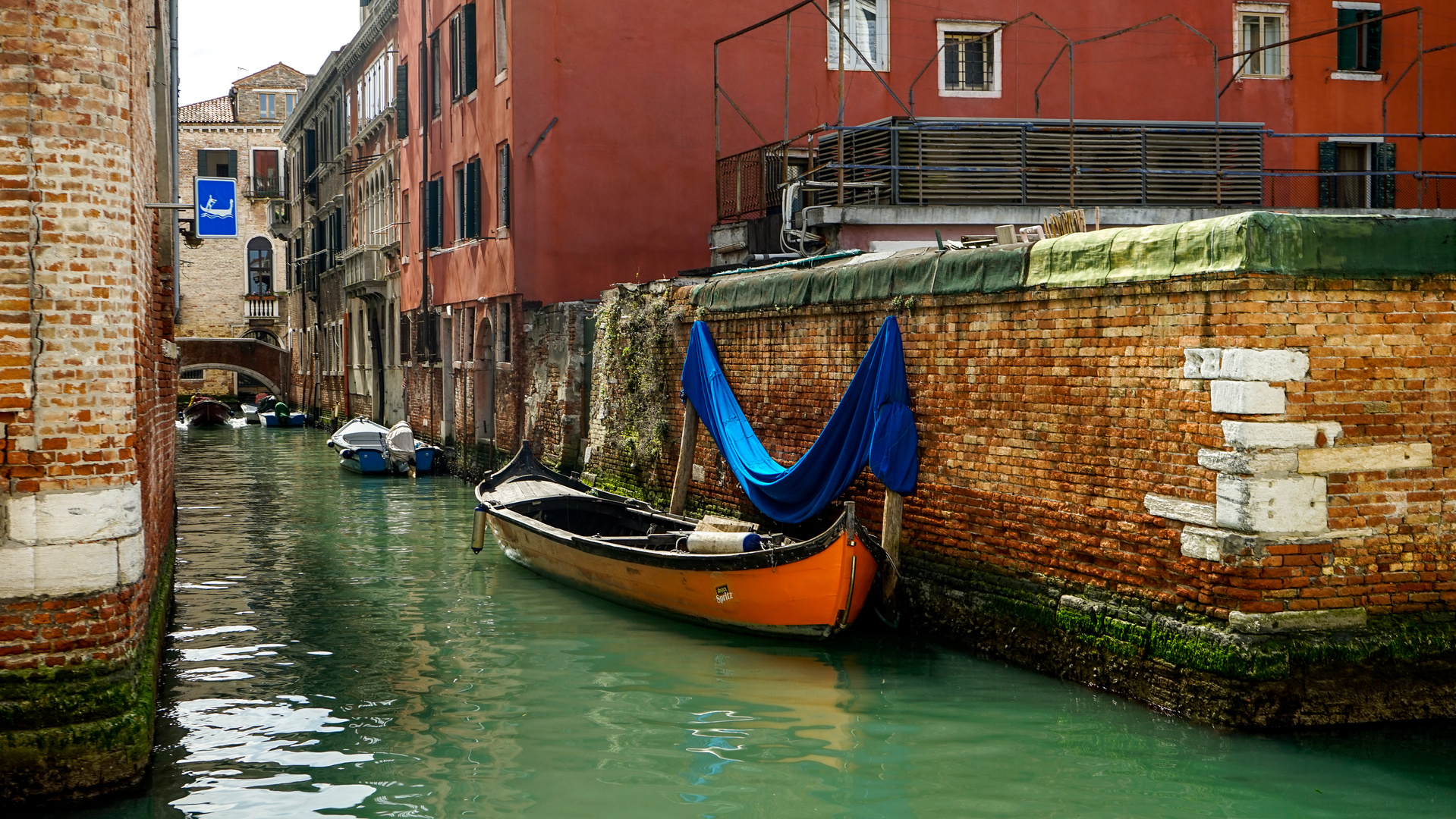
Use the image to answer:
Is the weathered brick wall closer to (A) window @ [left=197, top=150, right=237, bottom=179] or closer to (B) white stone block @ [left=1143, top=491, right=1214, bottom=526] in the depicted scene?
(B) white stone block @ [left=1143, top=491, right=1214, bottom=526]

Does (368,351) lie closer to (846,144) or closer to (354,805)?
(846,144)

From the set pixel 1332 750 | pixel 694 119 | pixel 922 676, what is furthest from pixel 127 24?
pixel 694 119

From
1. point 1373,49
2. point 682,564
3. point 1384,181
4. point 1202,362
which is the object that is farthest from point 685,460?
point 1373,49

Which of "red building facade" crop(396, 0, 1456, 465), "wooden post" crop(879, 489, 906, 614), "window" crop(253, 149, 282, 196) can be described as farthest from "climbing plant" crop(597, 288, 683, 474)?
"window" crop(253, 149, 282, 196)

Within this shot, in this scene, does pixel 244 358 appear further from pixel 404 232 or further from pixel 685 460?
pixel 685 460

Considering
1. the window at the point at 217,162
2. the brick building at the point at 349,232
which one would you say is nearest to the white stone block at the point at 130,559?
the brick building at the point at 349,232

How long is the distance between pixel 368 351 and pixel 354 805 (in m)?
28.6

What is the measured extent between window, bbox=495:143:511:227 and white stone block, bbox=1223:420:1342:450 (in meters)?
15.2

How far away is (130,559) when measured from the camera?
6477 millimetres

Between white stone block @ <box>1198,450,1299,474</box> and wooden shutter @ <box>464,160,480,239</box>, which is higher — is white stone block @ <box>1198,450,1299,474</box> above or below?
below

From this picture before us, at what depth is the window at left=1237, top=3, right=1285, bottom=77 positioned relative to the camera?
21344 mm

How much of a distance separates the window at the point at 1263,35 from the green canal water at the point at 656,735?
1482 centimetres

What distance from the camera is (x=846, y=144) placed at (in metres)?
16.4

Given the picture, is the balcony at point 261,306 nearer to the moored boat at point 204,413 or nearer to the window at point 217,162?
the window at point 217,162
